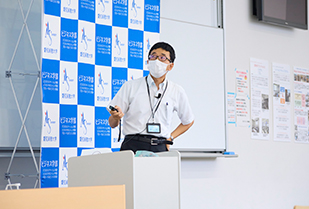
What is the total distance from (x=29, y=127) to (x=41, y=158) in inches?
14.1

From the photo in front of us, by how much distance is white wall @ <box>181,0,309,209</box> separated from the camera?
3947 millimetres

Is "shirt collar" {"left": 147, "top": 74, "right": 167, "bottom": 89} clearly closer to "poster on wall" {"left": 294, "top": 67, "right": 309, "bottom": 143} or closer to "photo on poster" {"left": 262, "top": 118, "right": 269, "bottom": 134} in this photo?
"photo on poster" {"left": 262, "top": 118, "right": 269, "bottom": 134}

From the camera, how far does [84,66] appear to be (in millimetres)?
3107

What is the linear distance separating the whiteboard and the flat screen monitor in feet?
2.31

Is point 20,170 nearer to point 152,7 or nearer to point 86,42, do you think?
point 86,42

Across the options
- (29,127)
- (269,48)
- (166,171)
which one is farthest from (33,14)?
(269,48)

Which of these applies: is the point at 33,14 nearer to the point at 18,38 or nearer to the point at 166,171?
the point at 18,38

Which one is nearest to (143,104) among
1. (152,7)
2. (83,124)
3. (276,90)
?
(83,124)

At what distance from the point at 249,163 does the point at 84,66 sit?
226cm

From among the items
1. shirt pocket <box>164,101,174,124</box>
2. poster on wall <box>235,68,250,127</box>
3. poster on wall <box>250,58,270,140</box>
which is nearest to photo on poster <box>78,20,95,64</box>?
shirt pocket <box>164,101,174,124</box>

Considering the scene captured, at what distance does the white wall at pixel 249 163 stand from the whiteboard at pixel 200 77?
0.71ft

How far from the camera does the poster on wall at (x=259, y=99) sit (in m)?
4.38

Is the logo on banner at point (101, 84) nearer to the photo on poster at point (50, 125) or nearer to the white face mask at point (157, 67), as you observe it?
the photo on poster at point (50, 125)

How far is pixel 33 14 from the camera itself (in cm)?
312
